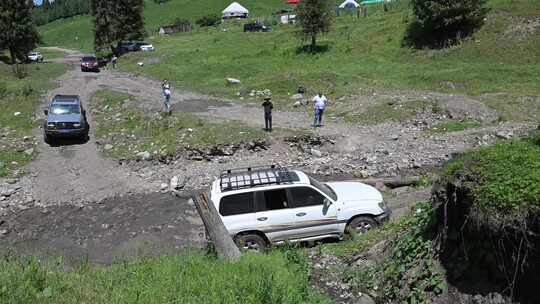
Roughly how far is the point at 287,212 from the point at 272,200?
47 cm

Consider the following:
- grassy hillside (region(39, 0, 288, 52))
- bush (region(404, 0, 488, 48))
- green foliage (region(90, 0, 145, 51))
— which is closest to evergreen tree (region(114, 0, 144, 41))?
green foliage (region(90, 0, 145, 51))

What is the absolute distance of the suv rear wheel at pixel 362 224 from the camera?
1132 centimetres

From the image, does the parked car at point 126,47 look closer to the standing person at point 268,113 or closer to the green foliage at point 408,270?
the standing person at point 268,113

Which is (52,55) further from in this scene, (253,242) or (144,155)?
(253,242)

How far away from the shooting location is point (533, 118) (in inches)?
865

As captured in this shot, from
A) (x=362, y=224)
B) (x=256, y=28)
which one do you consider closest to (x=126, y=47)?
(x=256, y=28)

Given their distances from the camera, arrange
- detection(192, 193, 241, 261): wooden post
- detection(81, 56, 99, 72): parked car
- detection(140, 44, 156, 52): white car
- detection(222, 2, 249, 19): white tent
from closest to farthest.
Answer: detection(192, 193, 241, 261): wooden post < detection(81, 56, 99, 72): parked car < detection(140, 44, 156, 52): white car < detection(222, 2, 249, 19): white tent

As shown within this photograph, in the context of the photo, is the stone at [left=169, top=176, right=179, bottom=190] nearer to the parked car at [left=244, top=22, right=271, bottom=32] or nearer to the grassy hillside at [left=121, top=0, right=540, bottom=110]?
the grassy hillside at [left=121, top=0, right=540, bottom=110]

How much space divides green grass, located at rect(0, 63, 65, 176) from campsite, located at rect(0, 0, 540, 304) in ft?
0.52

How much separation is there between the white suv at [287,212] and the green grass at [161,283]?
3.16 metres

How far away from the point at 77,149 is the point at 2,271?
55.9 ft

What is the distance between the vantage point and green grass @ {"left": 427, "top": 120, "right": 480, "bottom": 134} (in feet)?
70.6

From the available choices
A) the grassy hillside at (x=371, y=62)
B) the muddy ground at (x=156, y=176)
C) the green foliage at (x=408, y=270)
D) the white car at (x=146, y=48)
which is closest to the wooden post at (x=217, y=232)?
the green foliage at (x=408, y=270)

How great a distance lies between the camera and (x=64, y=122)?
23.0 m
